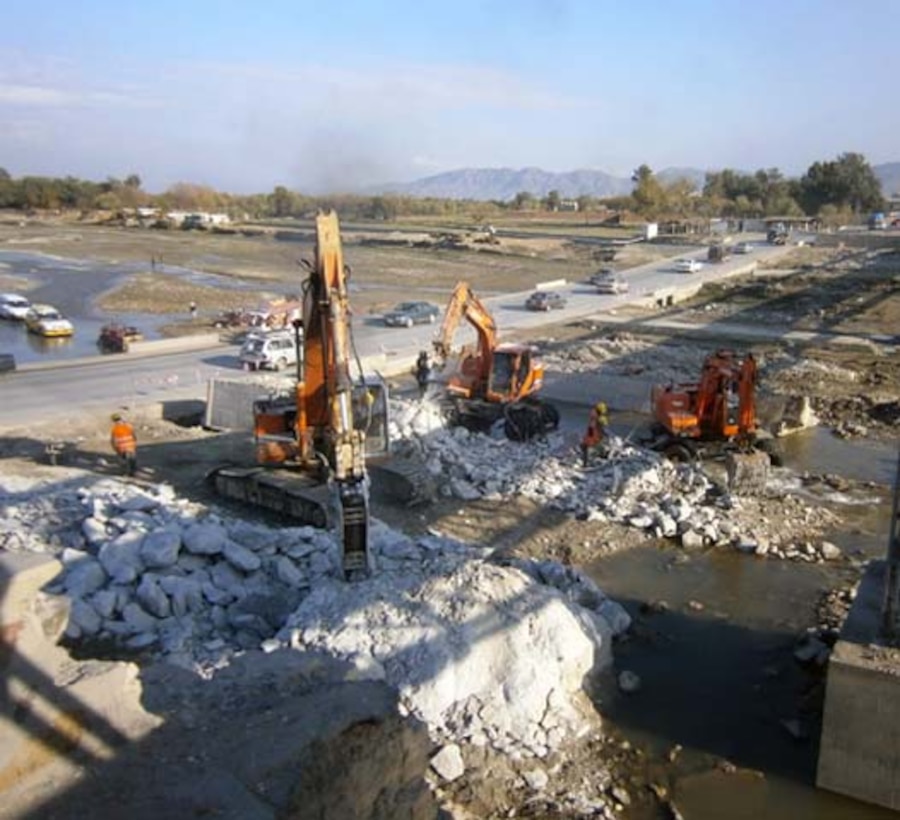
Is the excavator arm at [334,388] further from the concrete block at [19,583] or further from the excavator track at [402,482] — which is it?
the concrete block at [19,583]

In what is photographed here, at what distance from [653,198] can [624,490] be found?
10575 cm

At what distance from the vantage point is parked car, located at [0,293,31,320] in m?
41.4

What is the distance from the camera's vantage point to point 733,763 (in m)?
9.60

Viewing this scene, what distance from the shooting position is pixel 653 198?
11625 centimetres

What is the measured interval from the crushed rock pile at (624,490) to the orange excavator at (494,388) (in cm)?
72

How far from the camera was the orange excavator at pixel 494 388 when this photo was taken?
20453 mm

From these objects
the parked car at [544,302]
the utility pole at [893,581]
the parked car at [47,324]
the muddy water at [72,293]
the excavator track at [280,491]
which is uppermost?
the utility pole at [893,581]

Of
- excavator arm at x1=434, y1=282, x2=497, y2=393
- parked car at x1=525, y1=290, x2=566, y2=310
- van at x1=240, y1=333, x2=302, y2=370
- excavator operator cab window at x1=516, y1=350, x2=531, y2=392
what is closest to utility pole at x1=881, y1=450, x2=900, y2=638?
excavator operator cab window at x1=516, y1=350, x2=531, y2=392

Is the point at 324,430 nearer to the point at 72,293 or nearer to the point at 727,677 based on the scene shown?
the point at 727,677

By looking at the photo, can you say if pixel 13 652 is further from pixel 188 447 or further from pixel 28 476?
pixel 188 447

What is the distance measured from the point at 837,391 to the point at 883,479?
8.65m

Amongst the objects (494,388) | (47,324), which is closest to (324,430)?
(494,388)

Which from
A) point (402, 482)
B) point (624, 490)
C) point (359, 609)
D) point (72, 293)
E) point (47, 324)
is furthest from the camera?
point (72, 293)

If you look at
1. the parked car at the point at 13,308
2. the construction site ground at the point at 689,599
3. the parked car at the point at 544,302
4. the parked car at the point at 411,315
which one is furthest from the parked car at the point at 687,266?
the parked car at the point at 13,308
